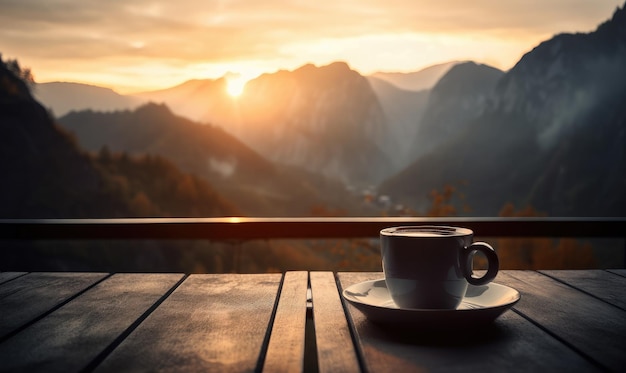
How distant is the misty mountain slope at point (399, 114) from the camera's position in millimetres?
31672

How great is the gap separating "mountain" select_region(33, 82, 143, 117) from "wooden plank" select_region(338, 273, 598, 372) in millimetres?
24388

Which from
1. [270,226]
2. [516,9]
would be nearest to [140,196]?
[516,9]

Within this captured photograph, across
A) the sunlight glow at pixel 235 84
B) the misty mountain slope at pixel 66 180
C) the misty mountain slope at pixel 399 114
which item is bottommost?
the misty mountain slope at pixel 66 180

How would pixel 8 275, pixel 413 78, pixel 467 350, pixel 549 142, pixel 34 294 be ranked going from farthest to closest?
pixel 413 78 < pixel 549 142 < pixel 8 275 < pixel 34 294 < pixel 467 350

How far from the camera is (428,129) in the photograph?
33.2 metres

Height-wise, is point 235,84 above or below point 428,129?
above

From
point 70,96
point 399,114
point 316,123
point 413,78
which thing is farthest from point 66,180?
point 399,114

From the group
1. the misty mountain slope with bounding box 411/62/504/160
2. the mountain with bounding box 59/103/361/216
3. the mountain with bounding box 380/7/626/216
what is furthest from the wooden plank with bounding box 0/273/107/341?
the misty mountain slope with bounding box 411/62/504/160

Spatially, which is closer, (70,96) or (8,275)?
(8,275)

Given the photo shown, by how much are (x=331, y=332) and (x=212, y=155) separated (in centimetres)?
3028

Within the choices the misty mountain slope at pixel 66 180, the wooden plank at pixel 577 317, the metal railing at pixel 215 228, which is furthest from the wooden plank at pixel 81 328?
the misty mountain slope at pixel 66 180

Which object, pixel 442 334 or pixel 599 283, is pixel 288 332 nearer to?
pixel 442 334

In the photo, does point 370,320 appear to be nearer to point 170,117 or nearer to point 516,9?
point 170,117

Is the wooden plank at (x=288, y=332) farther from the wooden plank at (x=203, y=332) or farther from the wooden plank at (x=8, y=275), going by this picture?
the wooden plank at (x=8, y=275)
